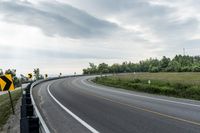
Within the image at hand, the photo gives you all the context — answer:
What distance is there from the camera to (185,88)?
22.5 m

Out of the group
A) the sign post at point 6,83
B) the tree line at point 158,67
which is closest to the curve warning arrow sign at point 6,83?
the sign post at point 6,83

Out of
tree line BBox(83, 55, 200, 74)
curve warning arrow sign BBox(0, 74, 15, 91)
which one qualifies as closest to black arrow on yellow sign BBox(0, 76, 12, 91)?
curve warning arrow sign BBox(0, 74, 15, 91)

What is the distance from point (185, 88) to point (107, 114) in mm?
12067

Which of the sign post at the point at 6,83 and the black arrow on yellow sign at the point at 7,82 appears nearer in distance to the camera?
the sign post at the point at 6,83

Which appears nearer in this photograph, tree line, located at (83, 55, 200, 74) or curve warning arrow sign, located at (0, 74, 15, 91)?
curve warning arrow sign, located at (0, 74, 15, 91)

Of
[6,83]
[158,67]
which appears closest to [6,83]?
[6,83]

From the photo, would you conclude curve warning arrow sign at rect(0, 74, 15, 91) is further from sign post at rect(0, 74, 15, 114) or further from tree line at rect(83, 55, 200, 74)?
tree line at rect(83, 55, 200, 74)

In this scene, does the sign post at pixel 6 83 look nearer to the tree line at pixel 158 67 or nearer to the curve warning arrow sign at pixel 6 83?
the curve warning arrow sign at pixel 6 83

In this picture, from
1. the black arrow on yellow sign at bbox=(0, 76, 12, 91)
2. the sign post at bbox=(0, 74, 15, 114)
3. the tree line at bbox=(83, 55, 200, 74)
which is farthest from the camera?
the tree line at bbox=(83, 55, 200, 74)

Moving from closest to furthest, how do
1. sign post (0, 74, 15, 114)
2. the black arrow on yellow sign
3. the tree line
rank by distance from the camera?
sign post (0, 74, 15, 114) → the black arrow on yellow sign → the tree line

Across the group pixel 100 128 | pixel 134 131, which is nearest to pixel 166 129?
pixel 134 131

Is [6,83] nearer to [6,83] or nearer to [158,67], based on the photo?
[6,83]

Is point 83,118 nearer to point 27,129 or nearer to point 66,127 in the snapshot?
point 66,127

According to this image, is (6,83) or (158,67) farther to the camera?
(158,67)
